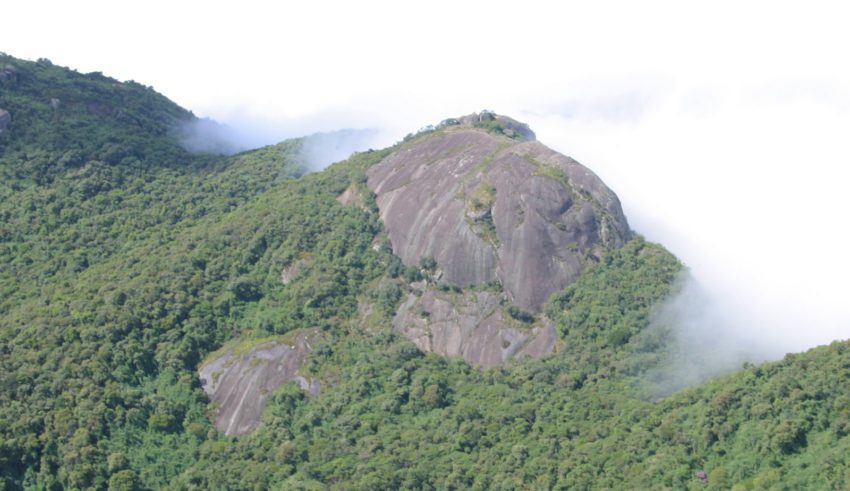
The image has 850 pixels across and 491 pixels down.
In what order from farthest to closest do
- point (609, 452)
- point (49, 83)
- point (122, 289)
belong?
point (49, 83), point (122, 289), point (609, 452)

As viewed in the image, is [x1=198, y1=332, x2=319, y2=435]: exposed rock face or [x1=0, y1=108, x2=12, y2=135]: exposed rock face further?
[x1=0, y1=108, x2=12, y2=135]: exposed rock face

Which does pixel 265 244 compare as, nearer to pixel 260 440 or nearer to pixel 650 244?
pixel 260 440

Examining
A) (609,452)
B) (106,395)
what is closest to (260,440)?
(106,395)

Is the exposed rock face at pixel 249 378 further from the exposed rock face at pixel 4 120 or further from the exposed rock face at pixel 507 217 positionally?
the exposed rock face at pixel 4 120

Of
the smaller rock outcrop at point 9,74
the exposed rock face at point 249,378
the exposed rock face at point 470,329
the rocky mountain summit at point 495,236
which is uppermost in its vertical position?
the smaller rock outcrop at point 9,74

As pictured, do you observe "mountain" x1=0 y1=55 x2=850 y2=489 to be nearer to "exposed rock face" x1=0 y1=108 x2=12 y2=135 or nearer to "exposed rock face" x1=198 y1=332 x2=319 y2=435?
"exposed rock face" x1=198 y1=332 x2=319 y2=435

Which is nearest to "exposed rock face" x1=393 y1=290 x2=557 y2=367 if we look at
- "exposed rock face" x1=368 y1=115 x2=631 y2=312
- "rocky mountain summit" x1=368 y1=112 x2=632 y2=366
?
"rocky mountain summit" x1=368 y1=112 x2=632 y2=366


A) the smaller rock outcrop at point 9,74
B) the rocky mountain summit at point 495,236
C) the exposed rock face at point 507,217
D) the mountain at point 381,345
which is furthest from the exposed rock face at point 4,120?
the rocky mountain summit at point 495,236
